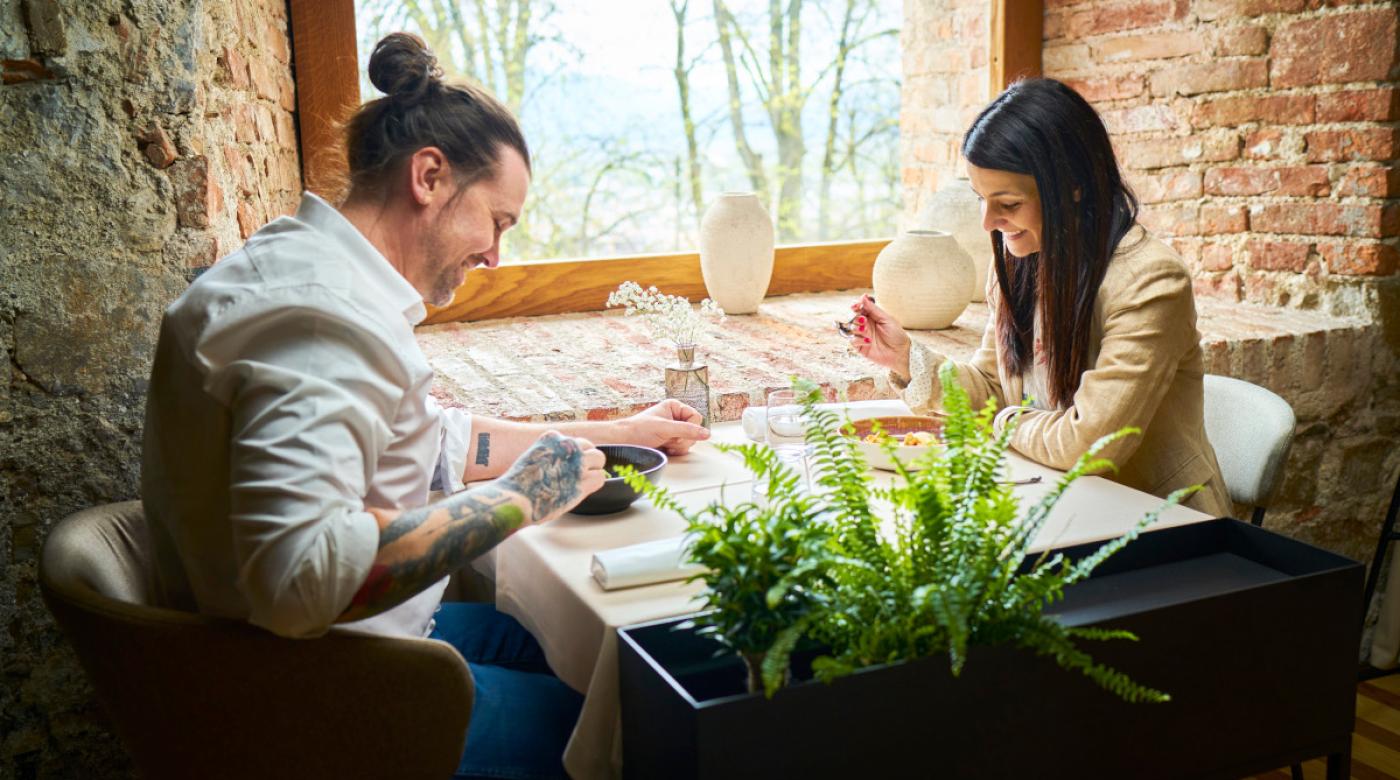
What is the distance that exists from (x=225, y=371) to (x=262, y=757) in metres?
0.40

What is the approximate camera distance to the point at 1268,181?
2.94 m

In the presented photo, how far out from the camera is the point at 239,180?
2.10 m

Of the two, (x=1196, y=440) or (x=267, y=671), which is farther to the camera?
(x=1196, y=440)

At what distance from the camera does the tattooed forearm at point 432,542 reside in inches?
46.0

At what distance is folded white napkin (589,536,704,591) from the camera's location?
1.41m

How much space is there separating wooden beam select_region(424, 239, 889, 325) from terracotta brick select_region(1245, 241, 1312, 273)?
1158 mm

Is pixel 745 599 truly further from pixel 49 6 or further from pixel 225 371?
pixel 49 6

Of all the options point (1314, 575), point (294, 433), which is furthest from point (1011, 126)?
point (294, 433)

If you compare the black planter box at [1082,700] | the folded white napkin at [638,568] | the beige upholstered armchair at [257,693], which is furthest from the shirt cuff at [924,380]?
the beige upholstered armchair at [257,693]

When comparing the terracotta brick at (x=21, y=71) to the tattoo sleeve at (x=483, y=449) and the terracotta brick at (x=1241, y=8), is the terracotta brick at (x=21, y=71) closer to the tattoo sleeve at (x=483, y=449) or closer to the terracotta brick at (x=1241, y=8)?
the tattoo sleeve at (x=483, y=449)

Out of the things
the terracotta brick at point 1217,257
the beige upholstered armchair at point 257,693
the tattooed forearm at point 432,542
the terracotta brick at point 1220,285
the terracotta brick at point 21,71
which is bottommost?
the beige upholstered armchair at point 257,693

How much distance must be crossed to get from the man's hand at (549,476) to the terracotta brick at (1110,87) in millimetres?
2314

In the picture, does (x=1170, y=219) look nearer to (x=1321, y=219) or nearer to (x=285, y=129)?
(x=1321, y=219)

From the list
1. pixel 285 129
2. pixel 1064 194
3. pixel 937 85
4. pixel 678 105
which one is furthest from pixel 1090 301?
pixel 678 105
